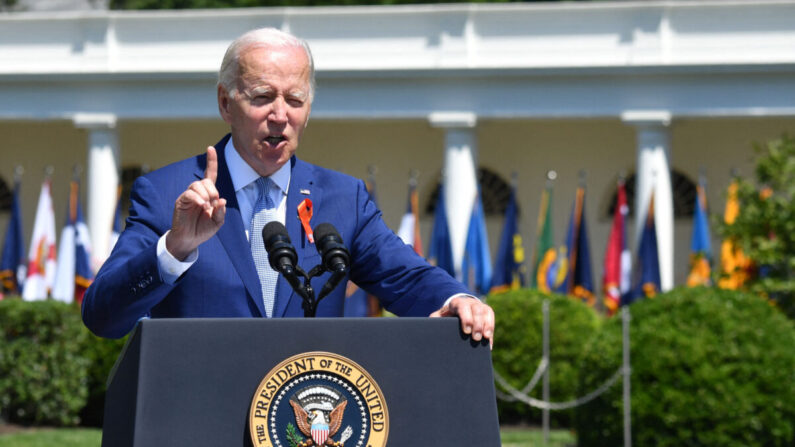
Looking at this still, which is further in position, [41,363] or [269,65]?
[41,363]

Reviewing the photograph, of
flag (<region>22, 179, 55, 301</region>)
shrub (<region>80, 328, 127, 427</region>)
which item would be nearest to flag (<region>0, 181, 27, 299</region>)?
flag (<region>22, 179, 55, 301</region>)

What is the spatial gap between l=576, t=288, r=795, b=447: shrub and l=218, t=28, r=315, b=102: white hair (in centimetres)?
701

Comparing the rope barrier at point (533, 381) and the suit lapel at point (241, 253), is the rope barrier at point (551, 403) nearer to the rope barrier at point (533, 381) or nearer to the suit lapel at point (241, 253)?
the rope barrier at point (533, 381)

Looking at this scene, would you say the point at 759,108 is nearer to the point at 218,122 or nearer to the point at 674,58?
the point at 674,58

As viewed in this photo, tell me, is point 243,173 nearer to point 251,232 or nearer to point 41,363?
point 251,232

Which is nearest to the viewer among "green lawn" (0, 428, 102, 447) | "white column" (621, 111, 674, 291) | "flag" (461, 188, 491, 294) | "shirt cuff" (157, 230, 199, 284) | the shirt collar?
"shirt cuff" (157, 230, 199, 284)

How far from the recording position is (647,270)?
2044 cm

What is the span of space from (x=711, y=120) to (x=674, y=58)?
3088 mm

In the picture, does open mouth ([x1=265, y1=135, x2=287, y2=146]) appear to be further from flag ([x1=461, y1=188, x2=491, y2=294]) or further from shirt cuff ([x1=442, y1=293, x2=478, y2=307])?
flag ([x1=461, y1=188, x2=491, y2=294])

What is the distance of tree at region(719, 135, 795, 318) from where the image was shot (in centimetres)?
1477

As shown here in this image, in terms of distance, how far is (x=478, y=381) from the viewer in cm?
266

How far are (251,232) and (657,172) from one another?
68.7ft

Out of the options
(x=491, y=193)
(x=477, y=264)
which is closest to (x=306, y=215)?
(x=477, y=264)

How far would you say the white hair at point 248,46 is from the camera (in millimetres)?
3002
